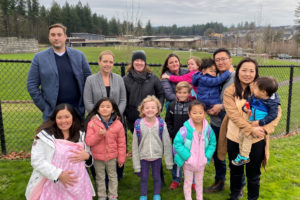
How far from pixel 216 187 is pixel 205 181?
0.33 metres

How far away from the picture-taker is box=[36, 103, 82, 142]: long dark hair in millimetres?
2695

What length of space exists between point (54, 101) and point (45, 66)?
493mm

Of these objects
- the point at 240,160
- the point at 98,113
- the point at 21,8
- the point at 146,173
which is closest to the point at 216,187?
the point at 240,160

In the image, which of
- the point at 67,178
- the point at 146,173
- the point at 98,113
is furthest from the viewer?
the point at 146,173

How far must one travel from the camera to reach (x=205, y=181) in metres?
3.83

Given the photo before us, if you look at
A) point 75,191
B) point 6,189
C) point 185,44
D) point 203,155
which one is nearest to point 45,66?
point 75,191

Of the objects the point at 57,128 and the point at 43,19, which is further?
the point at 43,19

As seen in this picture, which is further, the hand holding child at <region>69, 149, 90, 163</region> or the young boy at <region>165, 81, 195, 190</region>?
the young boy at <region>165, 81, 195, 190</region>

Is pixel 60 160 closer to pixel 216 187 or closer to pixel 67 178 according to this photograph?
pixel 67 178

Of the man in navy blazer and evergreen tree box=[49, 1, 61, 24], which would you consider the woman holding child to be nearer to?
the man in navy blazer

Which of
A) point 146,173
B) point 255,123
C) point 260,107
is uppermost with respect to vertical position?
point 260,107

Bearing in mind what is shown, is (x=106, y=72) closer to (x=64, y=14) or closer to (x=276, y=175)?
(x=276, y=175)

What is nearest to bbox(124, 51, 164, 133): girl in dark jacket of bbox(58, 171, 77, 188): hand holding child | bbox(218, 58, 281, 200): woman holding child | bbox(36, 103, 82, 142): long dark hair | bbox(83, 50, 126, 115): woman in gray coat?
bbox(83, 50, 126, 115): woman in gray coat

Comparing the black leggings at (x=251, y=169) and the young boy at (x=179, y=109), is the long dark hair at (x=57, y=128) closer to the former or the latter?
the young boy at (x=179, y=109)
